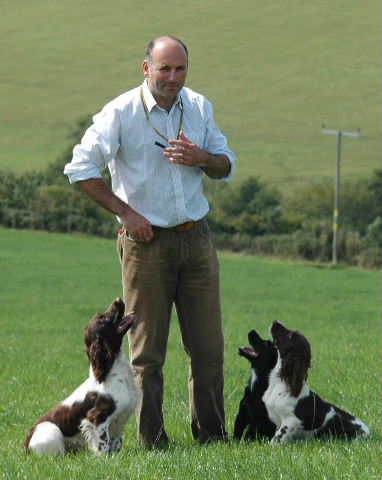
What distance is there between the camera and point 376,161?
Result: 7600cm

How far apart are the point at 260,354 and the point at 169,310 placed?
79 cm

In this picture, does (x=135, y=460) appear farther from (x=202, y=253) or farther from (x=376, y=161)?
(x=376, y=161)

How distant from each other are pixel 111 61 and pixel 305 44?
55.2 ft

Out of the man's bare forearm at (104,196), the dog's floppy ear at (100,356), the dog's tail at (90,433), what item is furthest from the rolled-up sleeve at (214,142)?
the dog's tail at (90,433)

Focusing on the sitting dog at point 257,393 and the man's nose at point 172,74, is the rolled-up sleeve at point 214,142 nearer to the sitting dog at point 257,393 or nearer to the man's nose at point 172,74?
the man's nose at point 172,74

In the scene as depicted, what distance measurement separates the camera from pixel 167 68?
277 inches

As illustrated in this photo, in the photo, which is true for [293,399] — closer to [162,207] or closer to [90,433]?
[90,433]

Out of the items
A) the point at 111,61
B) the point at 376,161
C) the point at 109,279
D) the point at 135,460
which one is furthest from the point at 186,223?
the point at 376,161

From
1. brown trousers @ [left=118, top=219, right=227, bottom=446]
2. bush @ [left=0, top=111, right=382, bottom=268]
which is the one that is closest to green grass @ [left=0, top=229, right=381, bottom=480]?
brown trousers @ [left=118, top=219, right=227, bottom=446]

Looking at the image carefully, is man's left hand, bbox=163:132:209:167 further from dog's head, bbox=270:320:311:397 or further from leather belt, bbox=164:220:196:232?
dog's head, bbox=270:320:311:397

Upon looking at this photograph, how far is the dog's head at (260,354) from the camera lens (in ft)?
25.2

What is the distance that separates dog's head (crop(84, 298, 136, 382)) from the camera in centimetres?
700

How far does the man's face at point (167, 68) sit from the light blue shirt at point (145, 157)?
127 mm

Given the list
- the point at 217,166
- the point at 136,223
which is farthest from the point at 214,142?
the point at 136,223
